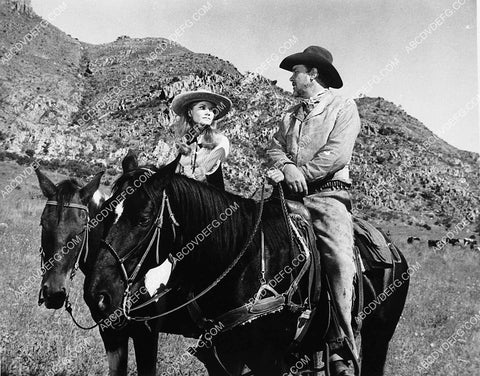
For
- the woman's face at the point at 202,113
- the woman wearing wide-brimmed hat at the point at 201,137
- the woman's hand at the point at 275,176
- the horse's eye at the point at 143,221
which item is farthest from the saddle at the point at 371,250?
the horse's eye at the point at 143,221

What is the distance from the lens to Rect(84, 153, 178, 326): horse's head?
326cm

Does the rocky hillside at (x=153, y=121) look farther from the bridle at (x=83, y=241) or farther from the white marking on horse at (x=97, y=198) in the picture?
the bridle at (x=83, y=241)

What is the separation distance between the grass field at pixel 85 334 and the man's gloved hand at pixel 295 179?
11.1 feet

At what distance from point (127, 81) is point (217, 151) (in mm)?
107374

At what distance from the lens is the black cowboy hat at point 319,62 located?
16.5 feet

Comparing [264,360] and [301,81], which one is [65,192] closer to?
[264,360]

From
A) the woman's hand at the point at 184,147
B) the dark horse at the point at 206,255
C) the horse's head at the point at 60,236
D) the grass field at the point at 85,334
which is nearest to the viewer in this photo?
the dark horse at the point at 206,255

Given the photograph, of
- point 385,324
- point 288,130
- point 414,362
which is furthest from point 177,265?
point 414,362

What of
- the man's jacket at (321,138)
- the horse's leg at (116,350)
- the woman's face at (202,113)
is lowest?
the horse's leg at (116,350)

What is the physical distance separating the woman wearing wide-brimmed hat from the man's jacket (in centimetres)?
72

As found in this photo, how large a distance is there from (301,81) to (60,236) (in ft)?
9.28

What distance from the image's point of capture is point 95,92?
101125 millimetres

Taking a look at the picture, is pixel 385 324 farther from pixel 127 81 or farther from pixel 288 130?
pixel 127 81

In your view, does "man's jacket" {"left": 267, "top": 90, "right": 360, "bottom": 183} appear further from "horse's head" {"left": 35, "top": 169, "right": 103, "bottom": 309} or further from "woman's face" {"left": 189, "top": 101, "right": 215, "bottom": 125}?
"horse's head" {"left": 35, "top": 169, "right": 103, "bottom": 309}
